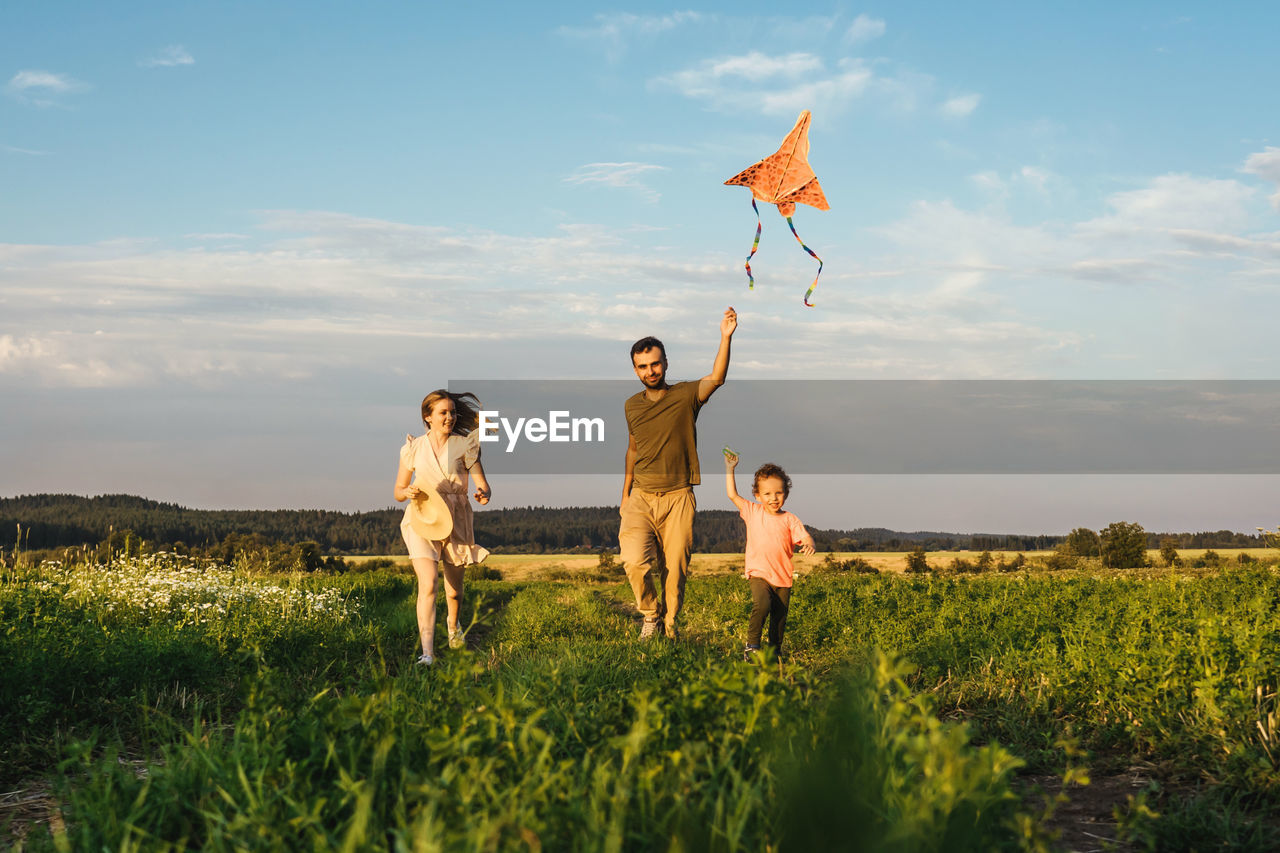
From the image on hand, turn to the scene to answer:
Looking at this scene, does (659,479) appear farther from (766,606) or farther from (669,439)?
(766,606)

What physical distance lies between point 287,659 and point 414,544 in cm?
155

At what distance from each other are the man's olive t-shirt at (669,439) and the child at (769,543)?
2.85 ft

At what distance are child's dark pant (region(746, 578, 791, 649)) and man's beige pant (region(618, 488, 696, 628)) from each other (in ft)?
3.78

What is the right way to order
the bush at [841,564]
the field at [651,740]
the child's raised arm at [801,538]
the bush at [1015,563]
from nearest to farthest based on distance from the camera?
the field at [651,740]
the child's raised arm at [801,538]
the bush at [841,564]
the bush at [1015,563]

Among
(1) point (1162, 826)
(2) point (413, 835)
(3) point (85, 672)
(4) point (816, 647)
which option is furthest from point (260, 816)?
(4) point (816, 647)

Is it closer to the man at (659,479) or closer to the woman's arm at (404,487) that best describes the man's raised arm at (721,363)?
the man at (659,479)

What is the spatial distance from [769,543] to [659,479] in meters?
1.47

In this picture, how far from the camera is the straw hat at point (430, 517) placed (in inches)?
333

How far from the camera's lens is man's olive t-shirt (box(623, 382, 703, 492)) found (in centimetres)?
903

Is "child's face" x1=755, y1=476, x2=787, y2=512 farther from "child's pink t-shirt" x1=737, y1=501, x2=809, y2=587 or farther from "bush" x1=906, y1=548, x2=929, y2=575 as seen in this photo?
"bush" x1=906, y1=548, x2=929, y2=575

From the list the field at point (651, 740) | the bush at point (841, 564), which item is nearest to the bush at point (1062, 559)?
the bush at point (841, 564)

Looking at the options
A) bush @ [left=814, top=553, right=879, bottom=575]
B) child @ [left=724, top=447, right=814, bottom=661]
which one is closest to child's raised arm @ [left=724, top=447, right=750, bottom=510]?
child @ [left=724, top=447, right=814, bottom=661]

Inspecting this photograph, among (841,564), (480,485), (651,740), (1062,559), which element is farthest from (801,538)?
(1062,559)

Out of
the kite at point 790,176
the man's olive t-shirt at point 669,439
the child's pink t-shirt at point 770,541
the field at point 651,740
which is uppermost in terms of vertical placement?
the kite at point 790,176
